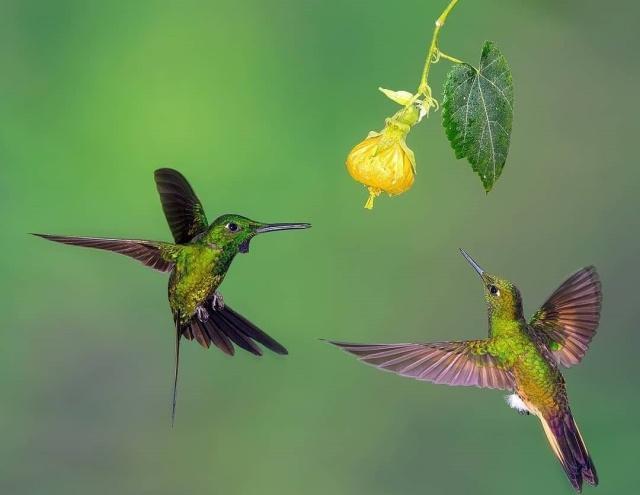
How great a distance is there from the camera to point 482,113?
45.7 inches

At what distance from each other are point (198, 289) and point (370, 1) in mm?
2884

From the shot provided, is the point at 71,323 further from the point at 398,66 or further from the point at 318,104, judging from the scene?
the point at 398,66

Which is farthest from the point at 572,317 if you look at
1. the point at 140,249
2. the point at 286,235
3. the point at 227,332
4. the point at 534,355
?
the point at 286,235

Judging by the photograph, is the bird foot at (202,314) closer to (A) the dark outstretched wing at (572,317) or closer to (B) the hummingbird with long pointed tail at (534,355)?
(B) the hummingbird with long pointed tail at (534,355)

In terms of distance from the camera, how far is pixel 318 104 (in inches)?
163

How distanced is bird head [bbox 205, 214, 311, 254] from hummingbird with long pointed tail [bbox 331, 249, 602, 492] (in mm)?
261

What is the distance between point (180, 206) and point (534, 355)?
61 cm

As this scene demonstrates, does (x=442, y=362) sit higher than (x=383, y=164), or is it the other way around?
(x=383, y=164)

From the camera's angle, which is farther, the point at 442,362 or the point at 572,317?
the point at 572,317

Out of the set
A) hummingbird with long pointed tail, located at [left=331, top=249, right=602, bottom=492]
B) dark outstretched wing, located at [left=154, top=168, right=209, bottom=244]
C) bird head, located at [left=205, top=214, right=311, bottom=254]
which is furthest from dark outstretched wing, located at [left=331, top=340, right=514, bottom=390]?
dark outstretched wing, located at [left=154, top=168, right=209, bottom=244]

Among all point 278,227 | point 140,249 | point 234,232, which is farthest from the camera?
point 140,249

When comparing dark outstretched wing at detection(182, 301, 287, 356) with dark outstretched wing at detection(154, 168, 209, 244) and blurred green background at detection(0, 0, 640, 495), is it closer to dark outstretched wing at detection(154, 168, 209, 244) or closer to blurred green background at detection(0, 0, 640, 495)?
dark outstretched wing at detection(154, 168, 209, 244)

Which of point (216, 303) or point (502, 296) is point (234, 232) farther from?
point (502, 296)

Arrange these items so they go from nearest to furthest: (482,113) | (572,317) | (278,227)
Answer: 1. (482,113)
2. (278,227)
3. (572,317)
